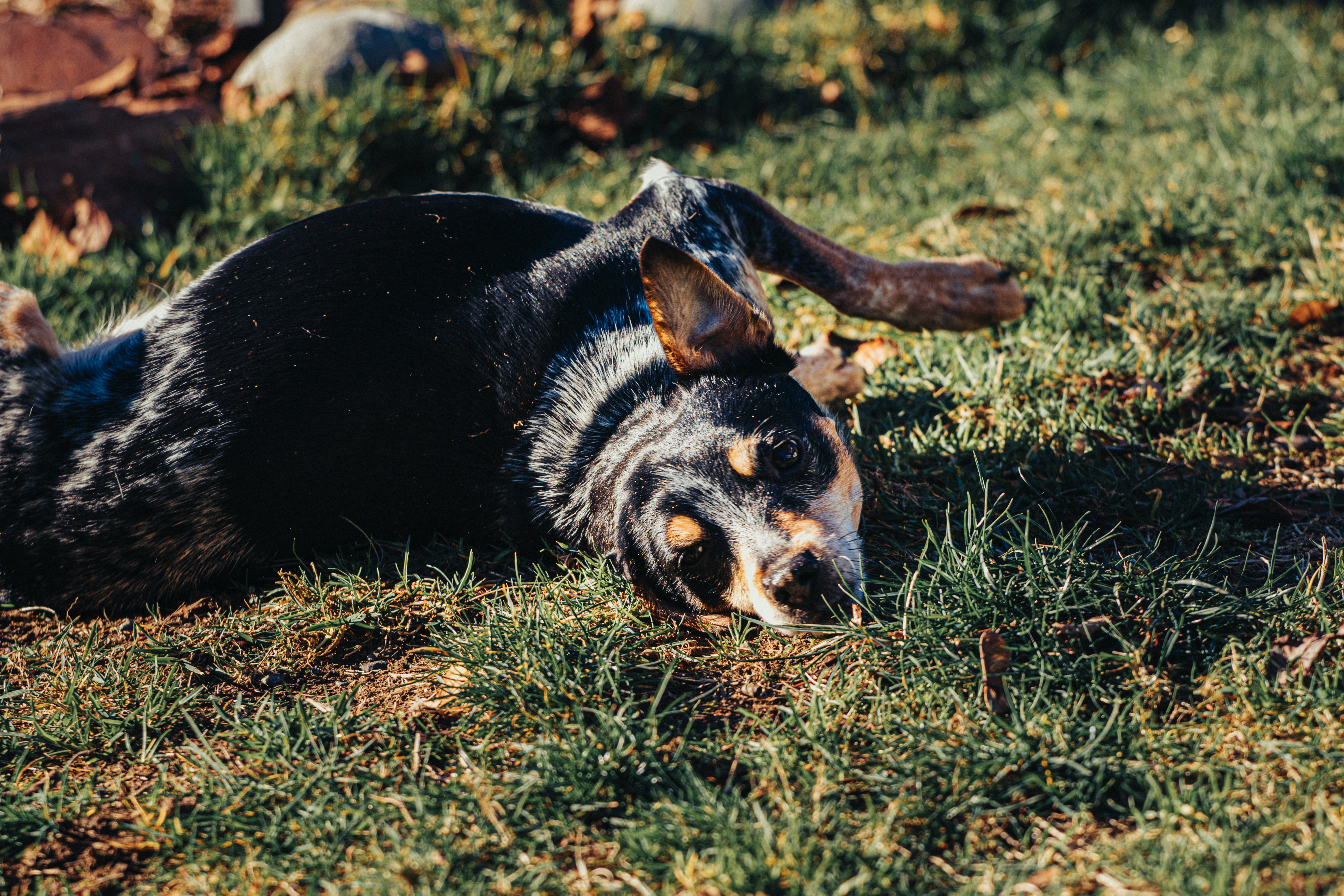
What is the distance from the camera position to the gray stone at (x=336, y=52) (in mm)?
6543

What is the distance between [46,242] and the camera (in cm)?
561

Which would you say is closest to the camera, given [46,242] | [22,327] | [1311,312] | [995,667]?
[995,667]

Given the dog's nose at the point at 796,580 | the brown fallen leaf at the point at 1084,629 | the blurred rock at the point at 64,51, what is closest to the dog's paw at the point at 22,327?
the dog's nose at the point at 796,580

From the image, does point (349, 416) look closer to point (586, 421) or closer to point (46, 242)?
point (586, 421)

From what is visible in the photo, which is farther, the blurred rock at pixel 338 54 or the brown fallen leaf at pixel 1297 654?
the blurred rock at pixel 338 54

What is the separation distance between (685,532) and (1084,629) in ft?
3.52

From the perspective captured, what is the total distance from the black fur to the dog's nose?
1.29 ft

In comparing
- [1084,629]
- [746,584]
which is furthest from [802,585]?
[1084,629]

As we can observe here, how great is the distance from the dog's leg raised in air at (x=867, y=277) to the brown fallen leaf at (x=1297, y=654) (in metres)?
1.82

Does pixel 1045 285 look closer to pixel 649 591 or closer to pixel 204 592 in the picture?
pixel 649 591

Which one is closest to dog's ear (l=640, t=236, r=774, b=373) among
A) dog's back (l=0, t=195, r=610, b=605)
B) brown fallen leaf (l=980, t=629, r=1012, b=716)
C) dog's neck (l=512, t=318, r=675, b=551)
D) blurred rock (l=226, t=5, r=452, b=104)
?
dog's neck (l=512, t=318, r=675, b=551)

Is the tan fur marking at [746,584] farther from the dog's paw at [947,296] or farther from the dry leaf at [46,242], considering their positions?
the dry leaf at [46,242]

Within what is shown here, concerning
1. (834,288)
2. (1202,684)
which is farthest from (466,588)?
(1202,684)

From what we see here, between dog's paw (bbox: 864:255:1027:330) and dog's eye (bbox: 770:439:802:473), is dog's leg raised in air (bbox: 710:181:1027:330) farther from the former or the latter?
dog's eye (bbox: 770:439:802:473)
